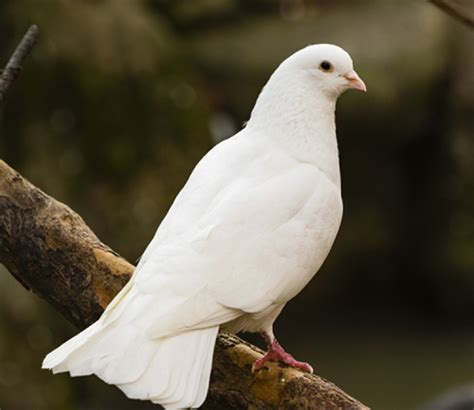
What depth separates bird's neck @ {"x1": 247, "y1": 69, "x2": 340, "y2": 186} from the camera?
379cm

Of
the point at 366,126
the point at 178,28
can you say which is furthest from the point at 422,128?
the point at 178,28

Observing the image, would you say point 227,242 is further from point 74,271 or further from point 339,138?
point 339,138

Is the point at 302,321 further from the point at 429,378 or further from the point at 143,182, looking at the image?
the point at 143,182

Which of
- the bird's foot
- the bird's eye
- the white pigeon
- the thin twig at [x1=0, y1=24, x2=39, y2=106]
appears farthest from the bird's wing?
the thin twig at [x1=0, y1=24, x2=39, y2=106]

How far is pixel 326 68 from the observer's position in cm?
389

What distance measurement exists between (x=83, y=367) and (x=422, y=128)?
7617mm

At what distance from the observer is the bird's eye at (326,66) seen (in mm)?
3867

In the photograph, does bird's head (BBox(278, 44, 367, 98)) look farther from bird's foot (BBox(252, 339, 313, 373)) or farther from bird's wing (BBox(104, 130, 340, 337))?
bird's foot (BBox(252, 339, 313, 373))

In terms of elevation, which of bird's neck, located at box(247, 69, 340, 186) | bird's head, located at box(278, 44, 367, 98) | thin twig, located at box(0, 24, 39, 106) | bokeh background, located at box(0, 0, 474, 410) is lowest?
bokeh background, located at box(0, 0, 474, 410)

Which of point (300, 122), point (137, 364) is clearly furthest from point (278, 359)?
point (300, 122)

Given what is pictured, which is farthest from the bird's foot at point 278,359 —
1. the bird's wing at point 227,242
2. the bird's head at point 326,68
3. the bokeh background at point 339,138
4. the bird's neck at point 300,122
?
the bokeh background at point 339,138

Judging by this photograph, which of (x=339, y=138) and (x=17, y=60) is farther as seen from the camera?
(x=339, y=138)

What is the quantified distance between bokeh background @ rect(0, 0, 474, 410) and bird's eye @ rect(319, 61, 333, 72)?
4.42m

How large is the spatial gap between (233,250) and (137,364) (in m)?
0.53
